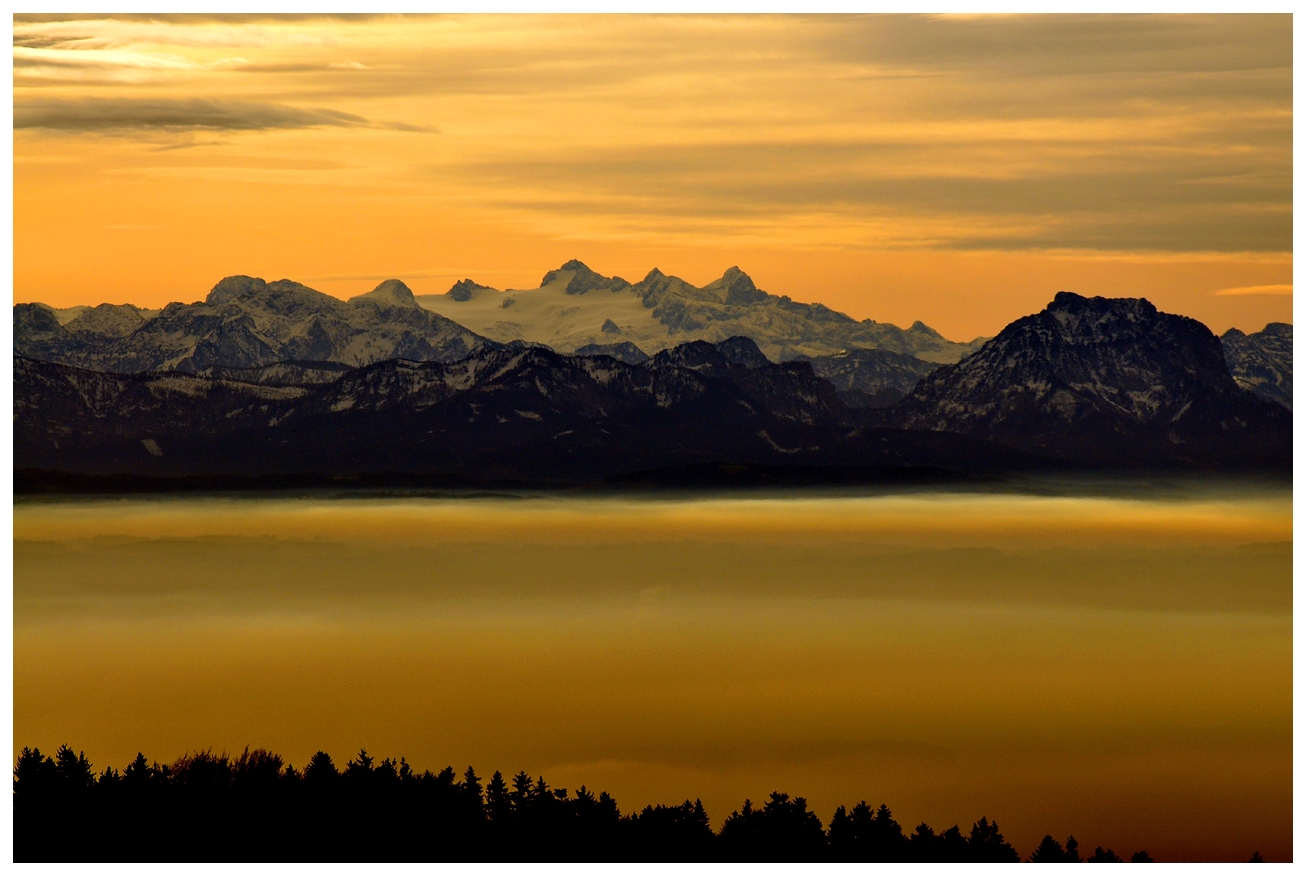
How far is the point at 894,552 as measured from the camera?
475 feet

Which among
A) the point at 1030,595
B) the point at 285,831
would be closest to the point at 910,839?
the point at 285,831

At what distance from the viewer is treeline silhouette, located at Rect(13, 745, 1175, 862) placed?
56.2 m

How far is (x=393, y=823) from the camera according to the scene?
58625mm

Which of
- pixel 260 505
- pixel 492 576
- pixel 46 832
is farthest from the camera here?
pixel 260 505

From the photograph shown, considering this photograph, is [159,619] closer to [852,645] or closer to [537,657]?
[537,657]

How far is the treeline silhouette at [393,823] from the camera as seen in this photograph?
5619cm

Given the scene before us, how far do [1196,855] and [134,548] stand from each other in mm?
88121

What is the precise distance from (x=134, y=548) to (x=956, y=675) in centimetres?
6764

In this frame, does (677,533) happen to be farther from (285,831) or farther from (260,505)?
(285,831)

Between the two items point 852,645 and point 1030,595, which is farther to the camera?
point 1030,595

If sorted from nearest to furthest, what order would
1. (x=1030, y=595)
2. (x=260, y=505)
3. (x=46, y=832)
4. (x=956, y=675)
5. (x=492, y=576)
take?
(x=46, y=832) → (x=956, y=675) → (x=1030, y=595) → (x=492, y=576) → (x=260, y=505)

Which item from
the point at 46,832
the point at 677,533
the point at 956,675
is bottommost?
the point at 46,832

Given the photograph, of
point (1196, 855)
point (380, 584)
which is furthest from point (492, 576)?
point (1196, 855)

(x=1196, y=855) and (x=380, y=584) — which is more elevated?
(x=380, y=584)
